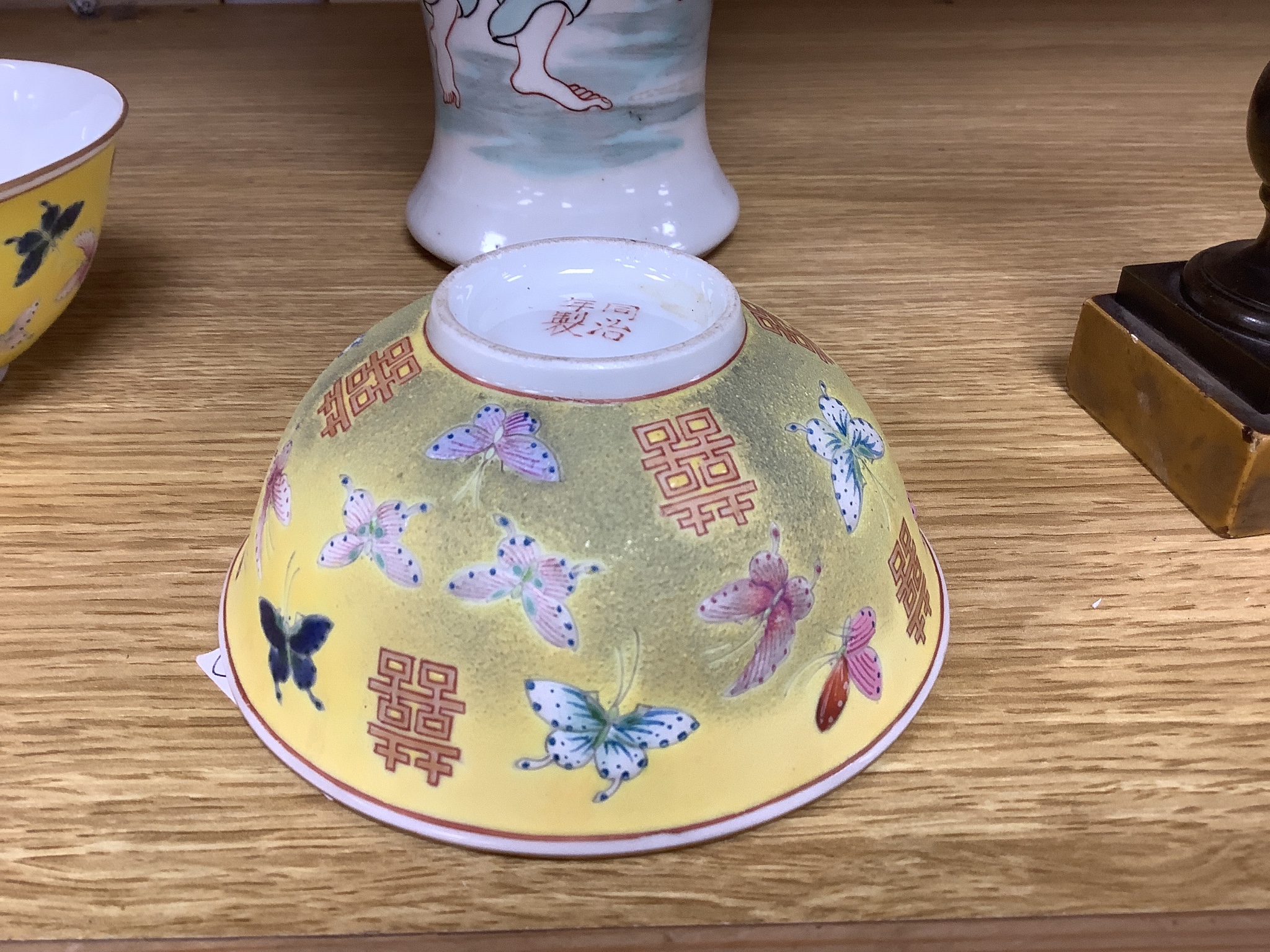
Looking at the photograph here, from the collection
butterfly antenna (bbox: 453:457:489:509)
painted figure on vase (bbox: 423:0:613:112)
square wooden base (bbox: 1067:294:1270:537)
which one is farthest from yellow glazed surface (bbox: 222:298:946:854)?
painted figure on vase (bbox: 423:0:613:112)

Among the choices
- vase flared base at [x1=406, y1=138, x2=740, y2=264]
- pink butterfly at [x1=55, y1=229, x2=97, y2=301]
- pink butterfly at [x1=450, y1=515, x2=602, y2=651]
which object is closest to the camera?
pink butterfly at [x1=450, y1=515, x2=602, y2=651]

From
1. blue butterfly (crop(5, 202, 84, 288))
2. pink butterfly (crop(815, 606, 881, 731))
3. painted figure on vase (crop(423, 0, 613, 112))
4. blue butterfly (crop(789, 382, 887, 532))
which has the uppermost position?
painted figure on vase (crop(423, 0, 613, 112))

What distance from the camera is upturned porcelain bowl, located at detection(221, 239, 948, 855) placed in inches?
20.3

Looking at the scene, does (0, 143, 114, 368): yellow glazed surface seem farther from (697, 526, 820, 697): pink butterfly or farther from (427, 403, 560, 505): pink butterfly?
(697, 526, 820, 697): pink butterfly

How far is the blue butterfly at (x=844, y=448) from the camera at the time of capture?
1.88 feet

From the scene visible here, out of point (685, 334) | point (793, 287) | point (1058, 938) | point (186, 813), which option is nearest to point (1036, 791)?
point (1058, 938)

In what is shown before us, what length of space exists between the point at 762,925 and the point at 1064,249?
→ 2.95 feet

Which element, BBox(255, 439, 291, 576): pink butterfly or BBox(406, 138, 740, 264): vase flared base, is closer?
BBox(255, 439, 291, 576): pink butterfly

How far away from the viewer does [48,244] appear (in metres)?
0.85

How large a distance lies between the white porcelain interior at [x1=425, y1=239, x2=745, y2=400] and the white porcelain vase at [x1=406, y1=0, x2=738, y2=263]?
31 centimetres

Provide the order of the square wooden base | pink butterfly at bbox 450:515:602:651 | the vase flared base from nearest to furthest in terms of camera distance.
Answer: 1. pink butterfly at bbox 450:515:602:651
2. the square wooden base
3. the vase flared base

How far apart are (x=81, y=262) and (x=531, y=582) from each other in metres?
0.60

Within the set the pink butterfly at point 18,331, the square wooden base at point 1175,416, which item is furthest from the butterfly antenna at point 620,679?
the pink butterfly at point 18,331

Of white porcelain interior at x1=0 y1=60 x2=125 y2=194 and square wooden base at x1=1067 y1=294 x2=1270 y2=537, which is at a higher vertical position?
white porcelain interior at x1=0 y1=60 x2=125 y2=194
